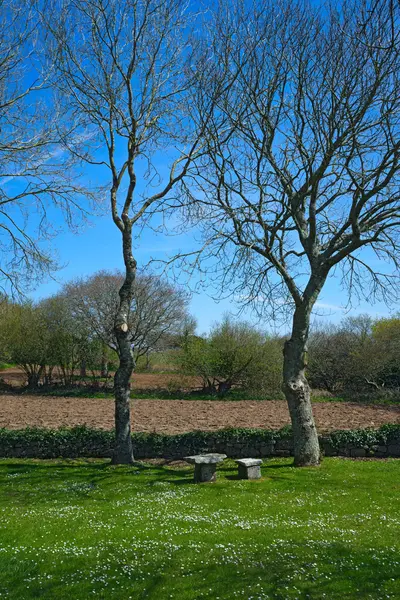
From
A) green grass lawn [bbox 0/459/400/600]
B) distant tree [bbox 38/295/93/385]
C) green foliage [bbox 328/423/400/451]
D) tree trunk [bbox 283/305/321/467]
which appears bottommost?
green grass lawn [bbox 0/459/400/600]

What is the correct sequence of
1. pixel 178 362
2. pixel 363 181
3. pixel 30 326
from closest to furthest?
1. pixel 363 181
2. pixel 178 362
3. pixel 30 326

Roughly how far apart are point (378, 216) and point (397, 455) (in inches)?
244

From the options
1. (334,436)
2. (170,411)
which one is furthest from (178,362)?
(334,436)

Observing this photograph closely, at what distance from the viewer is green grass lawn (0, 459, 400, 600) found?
4.86m

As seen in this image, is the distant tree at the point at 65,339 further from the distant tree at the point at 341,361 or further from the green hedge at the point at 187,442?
the green hedge at the point at 187,442

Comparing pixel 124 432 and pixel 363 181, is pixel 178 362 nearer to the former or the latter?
pixel 124 432

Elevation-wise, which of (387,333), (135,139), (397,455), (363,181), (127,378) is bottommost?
(397,455)

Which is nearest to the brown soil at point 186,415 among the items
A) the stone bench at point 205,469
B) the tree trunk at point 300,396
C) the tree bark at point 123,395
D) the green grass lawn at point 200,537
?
the tree bark at point 123,395

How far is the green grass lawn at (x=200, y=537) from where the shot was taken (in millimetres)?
4855

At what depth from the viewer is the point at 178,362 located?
29594 mm

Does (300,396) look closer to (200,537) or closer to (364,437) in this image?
(364,437)

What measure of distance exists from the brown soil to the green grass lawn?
17.3 ft

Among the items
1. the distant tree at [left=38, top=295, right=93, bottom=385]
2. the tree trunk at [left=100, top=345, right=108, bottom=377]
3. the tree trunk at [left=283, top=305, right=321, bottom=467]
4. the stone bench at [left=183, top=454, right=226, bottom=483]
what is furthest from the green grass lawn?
the distant tree at [left=38, top=295, right=93, bottom=385]

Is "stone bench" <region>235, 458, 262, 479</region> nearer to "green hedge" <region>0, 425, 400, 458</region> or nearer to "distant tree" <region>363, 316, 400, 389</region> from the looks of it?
"green hedge" <region>0, 425, 400, 458</region>
